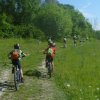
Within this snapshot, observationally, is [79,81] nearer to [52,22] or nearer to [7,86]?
[7,86]

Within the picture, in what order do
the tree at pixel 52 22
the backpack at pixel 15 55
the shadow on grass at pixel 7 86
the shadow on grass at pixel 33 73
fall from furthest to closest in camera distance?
the tree at pixel 52 22 < the shadow on grass at pixel 33 73 < the backpack at pixel 15 55 < the shadow on grass at pixel 7 86

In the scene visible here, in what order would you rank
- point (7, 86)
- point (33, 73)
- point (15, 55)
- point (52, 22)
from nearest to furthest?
point (15, 55)
point (7, 86)
point (33, 73)
point (52, 22)

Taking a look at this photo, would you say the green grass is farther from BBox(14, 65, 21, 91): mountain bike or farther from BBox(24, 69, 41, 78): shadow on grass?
BBox(14, 65, 21, 91): mountain bike

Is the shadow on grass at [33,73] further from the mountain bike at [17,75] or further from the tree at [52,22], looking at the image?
the tree at [52,22]

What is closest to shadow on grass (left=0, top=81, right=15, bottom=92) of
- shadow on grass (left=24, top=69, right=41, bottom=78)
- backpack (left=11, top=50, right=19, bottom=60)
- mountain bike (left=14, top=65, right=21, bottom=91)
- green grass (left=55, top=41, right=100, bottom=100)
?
mountain bike (left=14, top=65, right=21, bottom=91)

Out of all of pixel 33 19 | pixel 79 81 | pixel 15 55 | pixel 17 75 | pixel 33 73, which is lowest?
pixel 79 81

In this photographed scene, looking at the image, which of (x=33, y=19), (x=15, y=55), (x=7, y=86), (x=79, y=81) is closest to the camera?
(x=15, y=55)

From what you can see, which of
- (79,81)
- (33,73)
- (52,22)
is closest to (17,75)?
(79,81)

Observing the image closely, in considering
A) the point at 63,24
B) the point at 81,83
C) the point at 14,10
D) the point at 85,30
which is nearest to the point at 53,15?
the point at 63,24

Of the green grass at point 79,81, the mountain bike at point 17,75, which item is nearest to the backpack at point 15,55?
the mountain bike at point 17,75

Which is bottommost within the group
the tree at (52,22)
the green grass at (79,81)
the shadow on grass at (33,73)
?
the green grass at (79,81)

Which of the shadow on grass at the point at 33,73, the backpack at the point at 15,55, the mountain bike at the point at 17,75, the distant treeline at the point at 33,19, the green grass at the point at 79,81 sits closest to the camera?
the green grass at the point at 79,81

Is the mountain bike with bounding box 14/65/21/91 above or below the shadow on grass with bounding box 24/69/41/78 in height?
above

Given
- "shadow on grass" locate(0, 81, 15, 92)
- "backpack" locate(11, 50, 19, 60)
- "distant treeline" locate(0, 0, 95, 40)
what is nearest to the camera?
"shadow on grass" locate(0, 81, 15, 92)
